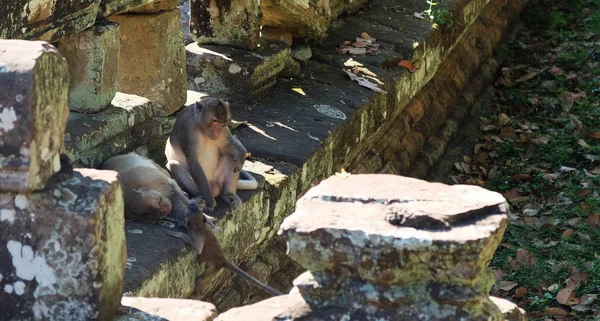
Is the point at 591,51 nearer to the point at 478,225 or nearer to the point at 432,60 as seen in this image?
the point at 432,60

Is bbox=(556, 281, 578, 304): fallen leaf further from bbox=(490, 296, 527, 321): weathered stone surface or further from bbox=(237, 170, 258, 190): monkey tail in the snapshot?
bbox=(490, 296, 527, 321): weathered stone surface

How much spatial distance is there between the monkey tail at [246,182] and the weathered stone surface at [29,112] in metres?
2.87

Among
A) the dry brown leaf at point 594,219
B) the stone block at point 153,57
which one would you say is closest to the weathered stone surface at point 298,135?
the stone block at point 153,57

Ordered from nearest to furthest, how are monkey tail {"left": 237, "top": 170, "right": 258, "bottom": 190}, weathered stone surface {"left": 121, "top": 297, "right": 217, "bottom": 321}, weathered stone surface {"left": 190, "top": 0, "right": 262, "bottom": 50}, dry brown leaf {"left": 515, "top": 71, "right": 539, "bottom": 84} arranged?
weathered stone surface {"left": 121, "top": 297, "right": 217, "bottom": 321}
monkey tail {"left": 237, "top": 170, "right": 258, "bottom": 190}
weathered stone surface {"left": 190, "top": 0, "right": 262, "bottom": 50}
dry brown leaf {"left": 515, "top": 71, "right": 539, "bottom": 84}

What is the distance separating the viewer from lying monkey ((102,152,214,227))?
18.0 feet

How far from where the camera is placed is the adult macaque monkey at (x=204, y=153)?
6.07 m

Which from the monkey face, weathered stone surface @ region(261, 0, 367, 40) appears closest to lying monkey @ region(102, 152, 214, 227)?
the monkey face

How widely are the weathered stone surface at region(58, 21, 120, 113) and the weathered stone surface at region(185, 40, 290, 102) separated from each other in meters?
1.54

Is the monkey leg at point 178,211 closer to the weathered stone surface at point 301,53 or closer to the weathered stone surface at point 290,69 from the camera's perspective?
the weathered stone surface at point 290,69

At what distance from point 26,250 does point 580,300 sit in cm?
416

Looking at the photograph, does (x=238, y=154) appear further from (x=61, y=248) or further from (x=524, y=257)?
(x=61, y=248)

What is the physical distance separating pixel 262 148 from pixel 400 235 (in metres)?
3.71

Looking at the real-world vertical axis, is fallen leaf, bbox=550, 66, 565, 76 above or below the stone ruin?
below

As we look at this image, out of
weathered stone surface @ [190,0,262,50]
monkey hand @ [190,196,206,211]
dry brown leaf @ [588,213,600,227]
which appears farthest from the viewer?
dry brown leaf @ [588,213,600,227]
